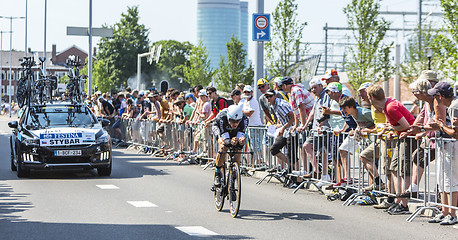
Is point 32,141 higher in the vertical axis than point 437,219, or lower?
higher

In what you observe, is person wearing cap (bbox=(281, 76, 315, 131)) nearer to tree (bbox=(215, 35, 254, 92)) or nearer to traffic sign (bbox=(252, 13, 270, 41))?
traffic sign (bbox=(252, 13, 270, 41))

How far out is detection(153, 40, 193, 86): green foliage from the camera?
123 m

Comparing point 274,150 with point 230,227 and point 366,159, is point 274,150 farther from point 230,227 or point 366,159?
point 230,227

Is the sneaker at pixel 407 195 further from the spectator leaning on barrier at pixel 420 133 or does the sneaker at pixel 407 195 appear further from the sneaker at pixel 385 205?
the sneaker at pixel 385 205

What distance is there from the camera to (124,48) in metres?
108

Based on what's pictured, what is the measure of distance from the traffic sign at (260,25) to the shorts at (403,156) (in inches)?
381

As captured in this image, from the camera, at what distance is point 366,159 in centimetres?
1177

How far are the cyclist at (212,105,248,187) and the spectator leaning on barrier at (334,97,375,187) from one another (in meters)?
1.97

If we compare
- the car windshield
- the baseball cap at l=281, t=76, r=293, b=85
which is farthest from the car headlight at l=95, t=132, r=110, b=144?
the baseball cap at l=281, t=76, r=293, b=85

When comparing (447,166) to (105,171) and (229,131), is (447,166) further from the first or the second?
(105,171)

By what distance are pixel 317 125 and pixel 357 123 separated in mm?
1441

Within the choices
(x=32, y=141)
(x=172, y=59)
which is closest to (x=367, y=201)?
(x=32, y=141)

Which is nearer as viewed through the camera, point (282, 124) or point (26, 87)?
point (282, 124)

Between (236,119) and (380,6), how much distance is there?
1011 inches
